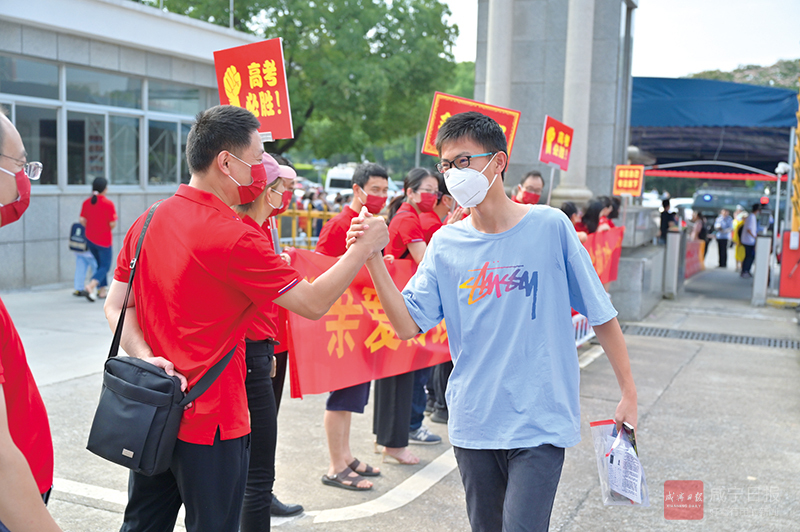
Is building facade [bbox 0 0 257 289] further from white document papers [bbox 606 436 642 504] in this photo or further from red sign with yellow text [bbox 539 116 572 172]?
white document papers [bbox 606 436 642 504]

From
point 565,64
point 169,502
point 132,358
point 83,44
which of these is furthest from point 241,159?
point 83,44

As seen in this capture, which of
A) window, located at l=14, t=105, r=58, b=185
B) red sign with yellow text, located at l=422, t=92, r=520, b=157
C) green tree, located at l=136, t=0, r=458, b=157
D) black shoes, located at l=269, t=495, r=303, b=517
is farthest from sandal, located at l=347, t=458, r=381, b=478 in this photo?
green tree, located at l=136, t=0, r=458, b=157

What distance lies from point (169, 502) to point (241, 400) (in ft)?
1.55

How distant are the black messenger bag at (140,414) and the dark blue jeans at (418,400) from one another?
3.42 metres

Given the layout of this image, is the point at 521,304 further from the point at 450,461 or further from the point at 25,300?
the point at 25,300

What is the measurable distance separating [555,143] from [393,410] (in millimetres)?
4505

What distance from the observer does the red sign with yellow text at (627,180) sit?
44.4 feet

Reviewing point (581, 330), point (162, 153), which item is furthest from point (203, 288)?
point (162, 153)

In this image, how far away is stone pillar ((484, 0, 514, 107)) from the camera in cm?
1197

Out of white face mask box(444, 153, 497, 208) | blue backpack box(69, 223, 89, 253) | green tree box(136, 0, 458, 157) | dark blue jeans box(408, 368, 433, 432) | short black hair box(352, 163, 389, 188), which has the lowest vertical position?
dark blue jeans box(408, 368, 433, 432)

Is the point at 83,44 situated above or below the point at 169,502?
above

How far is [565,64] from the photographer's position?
11758 millimetres

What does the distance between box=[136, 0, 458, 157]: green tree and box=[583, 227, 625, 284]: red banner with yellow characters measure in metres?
14.7

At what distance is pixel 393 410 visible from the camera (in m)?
5.10
